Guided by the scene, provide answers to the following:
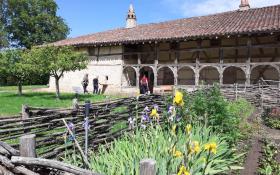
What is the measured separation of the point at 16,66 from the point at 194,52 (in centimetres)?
1162

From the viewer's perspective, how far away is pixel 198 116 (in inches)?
307

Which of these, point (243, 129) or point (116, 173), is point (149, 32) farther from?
point (116, 173)

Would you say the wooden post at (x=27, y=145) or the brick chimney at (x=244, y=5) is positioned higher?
the brick chimney at (x=244, y=5)

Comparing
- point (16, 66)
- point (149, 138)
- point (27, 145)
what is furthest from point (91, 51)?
point (27, 145)

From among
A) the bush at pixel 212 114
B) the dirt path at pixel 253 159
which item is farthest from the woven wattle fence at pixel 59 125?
the dirt path at pixel 253 159

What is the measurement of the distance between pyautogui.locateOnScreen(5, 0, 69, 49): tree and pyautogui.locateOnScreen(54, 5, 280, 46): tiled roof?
24503 millimetres

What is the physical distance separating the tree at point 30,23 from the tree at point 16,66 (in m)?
27.9

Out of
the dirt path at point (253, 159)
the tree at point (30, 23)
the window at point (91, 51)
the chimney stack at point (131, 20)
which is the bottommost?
the dirt path at point (253, 159)

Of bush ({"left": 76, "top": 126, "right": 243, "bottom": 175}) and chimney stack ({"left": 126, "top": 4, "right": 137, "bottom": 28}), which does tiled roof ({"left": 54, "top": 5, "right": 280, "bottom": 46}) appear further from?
bush ({"left": 76, "top": 126, "right": 243, "bottom": 175})

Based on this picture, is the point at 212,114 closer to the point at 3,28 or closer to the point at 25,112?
the point at 25,112

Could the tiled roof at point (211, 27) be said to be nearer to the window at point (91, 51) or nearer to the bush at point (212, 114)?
the window at point (91, 51)

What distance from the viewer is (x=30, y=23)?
52.3 meters

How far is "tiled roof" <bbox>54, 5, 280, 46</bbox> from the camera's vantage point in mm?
21283

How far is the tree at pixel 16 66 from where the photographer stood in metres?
22.6
